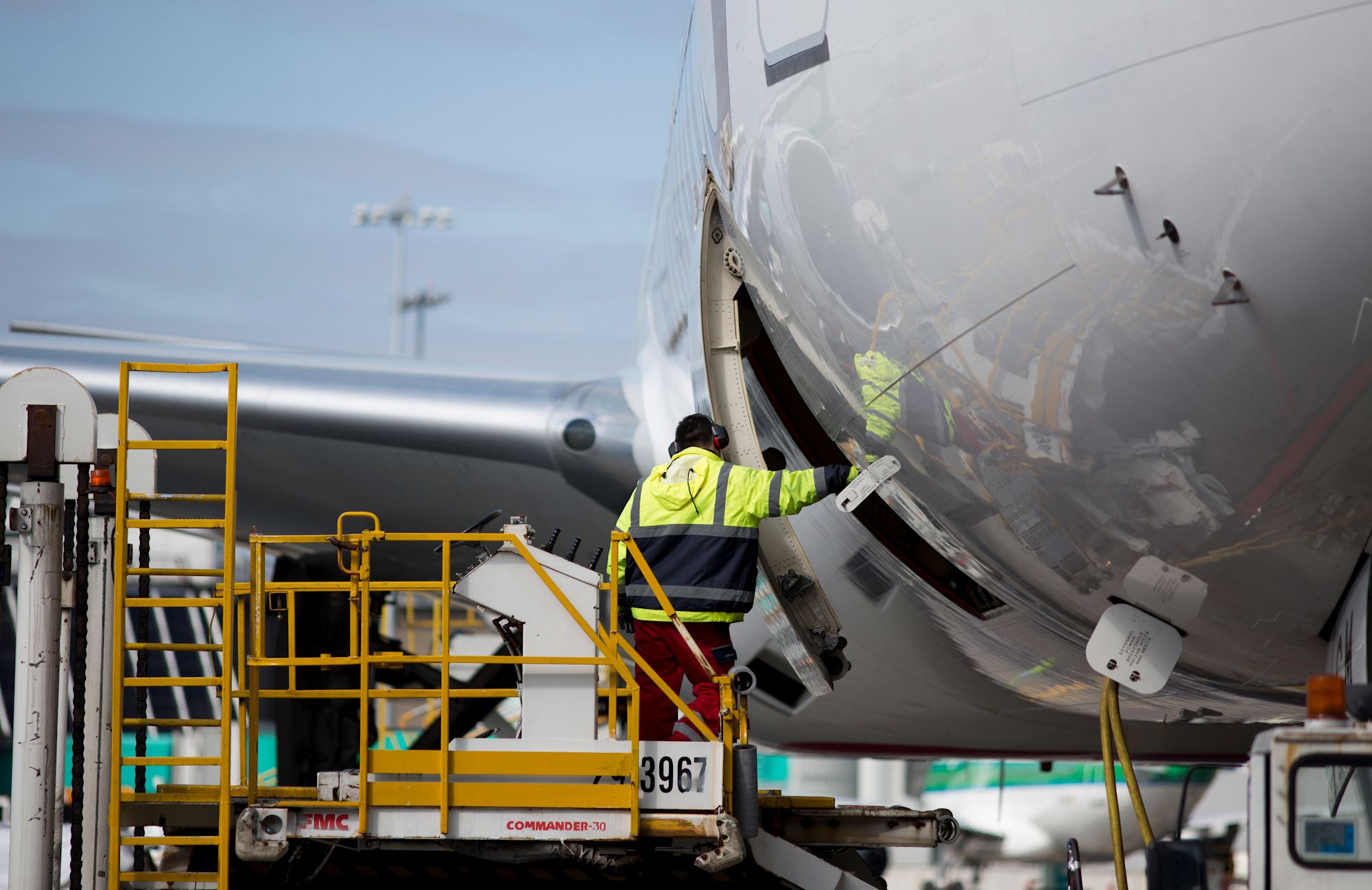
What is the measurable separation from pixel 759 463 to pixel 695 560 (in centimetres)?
39

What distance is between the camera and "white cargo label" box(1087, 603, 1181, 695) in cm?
417

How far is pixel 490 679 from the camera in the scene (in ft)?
26.3

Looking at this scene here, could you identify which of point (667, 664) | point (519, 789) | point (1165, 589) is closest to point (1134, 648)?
point (1165, 589)

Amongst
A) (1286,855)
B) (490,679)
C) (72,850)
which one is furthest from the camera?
→ (490,679)

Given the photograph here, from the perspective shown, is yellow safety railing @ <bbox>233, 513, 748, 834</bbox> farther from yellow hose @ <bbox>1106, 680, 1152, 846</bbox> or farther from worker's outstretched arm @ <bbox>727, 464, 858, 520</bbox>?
yellow hose @ <bbox>1106, 680, 1152, 846</bbox>

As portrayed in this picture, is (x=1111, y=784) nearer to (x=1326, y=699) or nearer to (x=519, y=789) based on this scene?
(x=1326, y=699)

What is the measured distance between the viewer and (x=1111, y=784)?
4164mm

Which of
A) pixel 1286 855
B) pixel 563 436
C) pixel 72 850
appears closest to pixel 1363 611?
Result: pixel 1286 855

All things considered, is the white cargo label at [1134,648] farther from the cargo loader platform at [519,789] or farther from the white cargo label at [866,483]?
the cargo loader platform at [519,789]

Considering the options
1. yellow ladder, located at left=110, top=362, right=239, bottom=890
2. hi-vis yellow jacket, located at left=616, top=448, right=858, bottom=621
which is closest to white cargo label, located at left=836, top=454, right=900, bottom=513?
hi-vis yellow jacket, located at left=616, top=448, right=858, bottom=621

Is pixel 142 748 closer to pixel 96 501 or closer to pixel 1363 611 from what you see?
pixel 96 501

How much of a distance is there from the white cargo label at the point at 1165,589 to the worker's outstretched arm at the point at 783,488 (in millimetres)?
924

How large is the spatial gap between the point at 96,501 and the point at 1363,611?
4367mm

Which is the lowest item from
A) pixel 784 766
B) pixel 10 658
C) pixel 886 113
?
pixel 784 766
